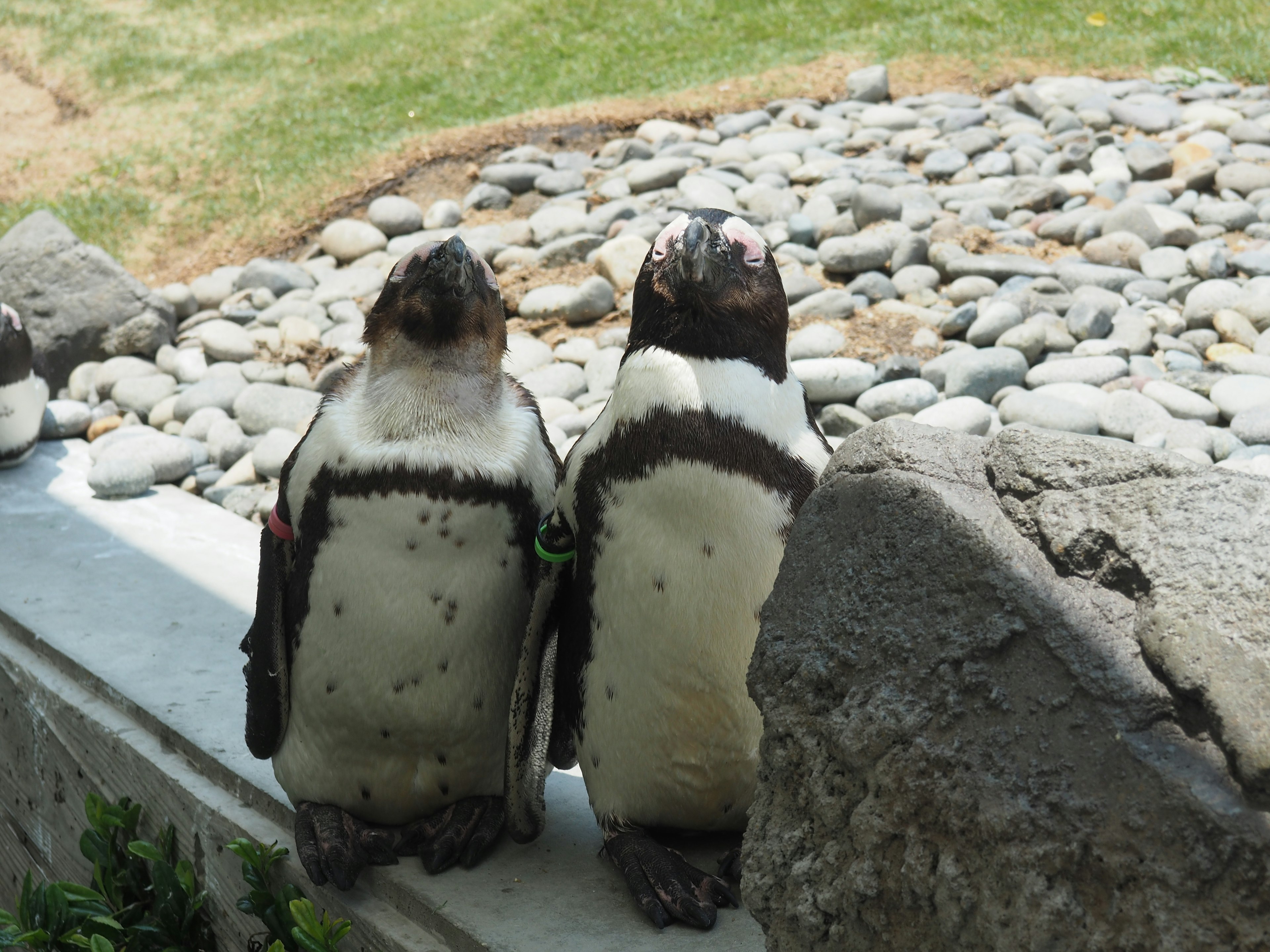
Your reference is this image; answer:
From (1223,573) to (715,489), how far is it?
756 millimetres

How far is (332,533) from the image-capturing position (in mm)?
2059

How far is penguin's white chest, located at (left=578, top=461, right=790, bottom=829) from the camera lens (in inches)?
73.4

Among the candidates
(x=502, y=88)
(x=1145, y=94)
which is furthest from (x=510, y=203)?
(x=1145, y=94)

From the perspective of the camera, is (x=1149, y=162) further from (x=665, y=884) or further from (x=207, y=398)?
(x=665, y=884)

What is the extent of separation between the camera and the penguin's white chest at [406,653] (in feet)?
6.66

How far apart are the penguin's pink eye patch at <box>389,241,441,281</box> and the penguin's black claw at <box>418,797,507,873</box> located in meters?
0.94

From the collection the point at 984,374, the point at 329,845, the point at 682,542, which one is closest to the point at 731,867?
the point at 682,542

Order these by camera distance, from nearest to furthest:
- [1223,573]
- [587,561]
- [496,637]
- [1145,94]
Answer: [1223,573], [587,561], [496,637], [1145,94]

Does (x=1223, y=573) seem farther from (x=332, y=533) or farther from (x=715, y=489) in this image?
(x=332, y=533)

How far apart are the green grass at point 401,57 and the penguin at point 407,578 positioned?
5645mm

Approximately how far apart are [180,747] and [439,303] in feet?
4.39

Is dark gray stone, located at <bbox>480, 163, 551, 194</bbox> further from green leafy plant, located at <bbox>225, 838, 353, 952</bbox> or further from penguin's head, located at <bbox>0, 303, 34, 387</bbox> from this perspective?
green leafy plant, located at <bbox>225, 838, 353, 952</bbox>

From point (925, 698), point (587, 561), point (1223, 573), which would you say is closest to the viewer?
point (1223, 573)

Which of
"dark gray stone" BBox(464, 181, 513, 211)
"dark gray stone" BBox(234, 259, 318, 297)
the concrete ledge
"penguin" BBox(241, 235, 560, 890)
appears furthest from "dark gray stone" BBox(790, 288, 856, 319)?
"penguin" BBox(241, 235, 560, 890)
